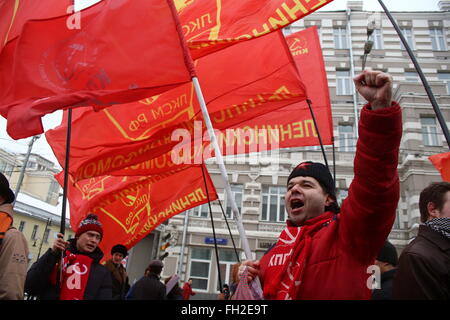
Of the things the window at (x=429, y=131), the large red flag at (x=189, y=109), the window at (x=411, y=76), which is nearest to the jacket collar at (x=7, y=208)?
the large red flag at (x=189, y=109)

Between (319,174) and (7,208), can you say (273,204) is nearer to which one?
(7,208)

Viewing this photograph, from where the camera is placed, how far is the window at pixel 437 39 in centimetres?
1823

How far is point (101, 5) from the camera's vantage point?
142 inches

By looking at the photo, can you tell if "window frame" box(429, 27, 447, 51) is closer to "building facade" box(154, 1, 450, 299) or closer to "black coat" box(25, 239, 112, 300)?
"building facade" box(154, 1, 450, 299)

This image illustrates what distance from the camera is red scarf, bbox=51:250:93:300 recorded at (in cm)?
308

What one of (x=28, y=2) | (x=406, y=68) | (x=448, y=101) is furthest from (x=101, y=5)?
(x=406, y=68)

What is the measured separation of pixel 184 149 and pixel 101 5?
87.5 inches

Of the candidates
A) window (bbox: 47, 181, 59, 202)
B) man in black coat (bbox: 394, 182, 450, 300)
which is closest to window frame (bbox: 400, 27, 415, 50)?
man in black coat (bbox: 394, 182, 450, 300)

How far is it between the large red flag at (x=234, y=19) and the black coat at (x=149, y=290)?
328cm

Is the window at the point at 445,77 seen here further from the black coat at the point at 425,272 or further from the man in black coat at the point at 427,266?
the black coat at the point at 425,272

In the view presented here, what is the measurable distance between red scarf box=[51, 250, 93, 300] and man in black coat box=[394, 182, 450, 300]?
2.64m

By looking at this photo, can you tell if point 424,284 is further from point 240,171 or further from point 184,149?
point 240,171
